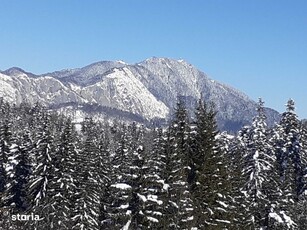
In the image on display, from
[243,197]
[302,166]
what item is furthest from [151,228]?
[302,166]

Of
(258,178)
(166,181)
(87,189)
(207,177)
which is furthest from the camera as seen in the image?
(258,178)

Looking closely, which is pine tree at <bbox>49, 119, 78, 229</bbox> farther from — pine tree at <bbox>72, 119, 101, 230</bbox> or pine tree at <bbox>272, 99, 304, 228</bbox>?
pine tree at <bbox>272, 99, 304, 228</bbox>

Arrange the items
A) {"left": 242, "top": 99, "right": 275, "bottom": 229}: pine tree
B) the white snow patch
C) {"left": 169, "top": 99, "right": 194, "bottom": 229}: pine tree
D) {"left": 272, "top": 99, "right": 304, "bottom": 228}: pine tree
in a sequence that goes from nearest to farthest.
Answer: the white snow patch, {"left": 169, "top": 99, "right": 194, "bottom": 229}: pine tree, {"left": 242, "top": 99, "right": 275, "bottom": 229}: pine tree, {"left": 272, "top": 99, "right": 304, "bottom": 228}: pine tree

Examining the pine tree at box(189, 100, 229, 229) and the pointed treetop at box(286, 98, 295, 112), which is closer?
the pine tree at box(189, 100, 229, 229)

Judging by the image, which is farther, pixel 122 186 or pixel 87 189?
pixel 87 189

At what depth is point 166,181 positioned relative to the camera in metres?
29.8

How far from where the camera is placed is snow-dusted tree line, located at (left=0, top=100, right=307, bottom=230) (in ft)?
91.6

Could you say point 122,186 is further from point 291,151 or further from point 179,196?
point 291,151

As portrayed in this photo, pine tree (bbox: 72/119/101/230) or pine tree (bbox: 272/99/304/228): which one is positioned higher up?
pine tree (bbox: 272/99/304/228)

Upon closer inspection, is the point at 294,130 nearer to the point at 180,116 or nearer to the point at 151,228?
the point at 180,116

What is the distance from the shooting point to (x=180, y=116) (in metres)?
37.8

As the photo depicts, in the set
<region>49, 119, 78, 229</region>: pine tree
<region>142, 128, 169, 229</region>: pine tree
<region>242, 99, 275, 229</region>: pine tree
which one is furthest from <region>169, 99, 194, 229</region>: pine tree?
<region>242, 99, 275, 229</region>: pine tree

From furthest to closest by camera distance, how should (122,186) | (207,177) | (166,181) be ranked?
1. (207,177)
2. (166,181)
3. (122,186)

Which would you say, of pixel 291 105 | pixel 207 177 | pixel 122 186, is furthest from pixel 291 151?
pixel 122 186
